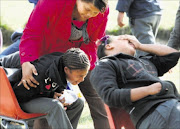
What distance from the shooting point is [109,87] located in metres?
2.30

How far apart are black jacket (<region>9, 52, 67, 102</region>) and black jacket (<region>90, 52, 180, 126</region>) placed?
1.48 ft

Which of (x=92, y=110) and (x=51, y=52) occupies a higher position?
(x=51, y=52)

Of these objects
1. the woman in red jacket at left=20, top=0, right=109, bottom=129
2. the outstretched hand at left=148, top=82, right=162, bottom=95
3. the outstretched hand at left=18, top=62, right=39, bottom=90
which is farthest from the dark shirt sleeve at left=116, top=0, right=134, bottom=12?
the outstretched hand at left=148, top=82, right=162, bottom=95

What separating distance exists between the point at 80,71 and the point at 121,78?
498 mm

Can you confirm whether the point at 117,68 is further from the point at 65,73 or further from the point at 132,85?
the point at 65,73

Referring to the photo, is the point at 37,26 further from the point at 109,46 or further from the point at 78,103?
the point at 78,103

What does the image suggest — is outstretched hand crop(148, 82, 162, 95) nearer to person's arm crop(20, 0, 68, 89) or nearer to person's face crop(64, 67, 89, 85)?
person's face crop(64, 67, 89, 85)

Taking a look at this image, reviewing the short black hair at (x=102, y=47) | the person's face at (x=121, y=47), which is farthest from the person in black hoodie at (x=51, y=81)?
the person's face at (x=121, y=47)

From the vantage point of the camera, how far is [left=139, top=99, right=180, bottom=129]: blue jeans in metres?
2.19

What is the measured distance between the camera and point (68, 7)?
295 centimetres

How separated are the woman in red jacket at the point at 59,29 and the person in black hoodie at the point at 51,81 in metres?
0.07

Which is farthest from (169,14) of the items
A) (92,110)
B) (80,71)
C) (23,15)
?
(80,71)

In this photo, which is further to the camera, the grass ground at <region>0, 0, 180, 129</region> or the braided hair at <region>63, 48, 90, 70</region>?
the grass ground at <region>0, 0, 180, 129</region>

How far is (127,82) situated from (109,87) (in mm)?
209
